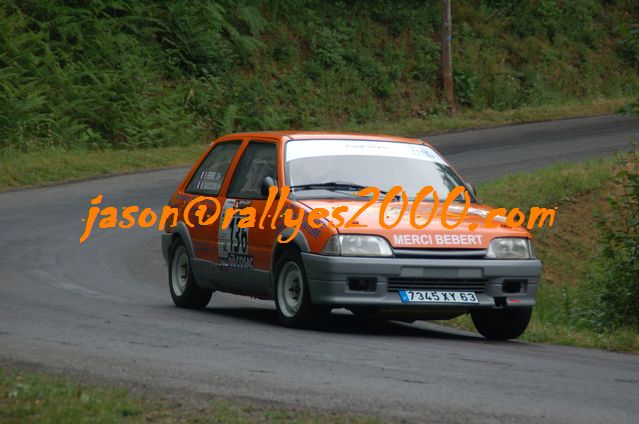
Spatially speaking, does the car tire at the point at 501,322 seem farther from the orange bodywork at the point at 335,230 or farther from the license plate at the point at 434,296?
the orange bodywork at the point at 335,230

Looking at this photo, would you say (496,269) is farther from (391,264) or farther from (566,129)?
(566,129)

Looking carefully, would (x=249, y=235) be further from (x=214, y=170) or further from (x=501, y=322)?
(x=501, y=322)

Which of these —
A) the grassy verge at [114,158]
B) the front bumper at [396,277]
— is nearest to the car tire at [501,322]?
the front bumper at [396,277]

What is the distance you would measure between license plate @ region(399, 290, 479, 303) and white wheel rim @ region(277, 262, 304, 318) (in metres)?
0.90

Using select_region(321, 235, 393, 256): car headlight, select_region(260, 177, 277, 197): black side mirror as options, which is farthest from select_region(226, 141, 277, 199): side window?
select_region(321, 235, 393, 256): car headlight

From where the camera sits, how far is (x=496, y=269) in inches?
409

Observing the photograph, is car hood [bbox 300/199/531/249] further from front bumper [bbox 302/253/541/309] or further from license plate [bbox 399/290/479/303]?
license plate [bbox 399/290/479/303]

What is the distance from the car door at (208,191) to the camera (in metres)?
12.2

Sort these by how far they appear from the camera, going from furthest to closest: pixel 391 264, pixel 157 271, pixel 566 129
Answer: pixel 566 129, pixel 157 271, pixel 391 264

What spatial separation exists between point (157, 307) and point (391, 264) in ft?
10.0

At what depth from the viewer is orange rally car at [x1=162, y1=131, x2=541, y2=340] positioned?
1019 centimetres

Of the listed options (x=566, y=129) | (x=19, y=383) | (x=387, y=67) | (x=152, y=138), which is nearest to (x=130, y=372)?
(x=19, y=383)

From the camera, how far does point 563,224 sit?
20031 mm

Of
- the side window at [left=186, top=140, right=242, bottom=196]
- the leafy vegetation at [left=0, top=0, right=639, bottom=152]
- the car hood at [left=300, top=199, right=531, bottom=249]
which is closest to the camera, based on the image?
the car hood at [left=300, top=199, right=531, bottom=249]
